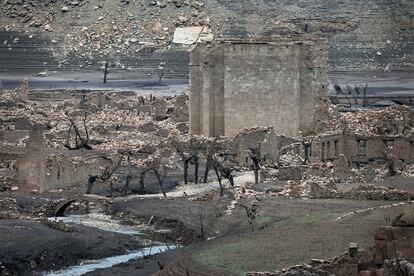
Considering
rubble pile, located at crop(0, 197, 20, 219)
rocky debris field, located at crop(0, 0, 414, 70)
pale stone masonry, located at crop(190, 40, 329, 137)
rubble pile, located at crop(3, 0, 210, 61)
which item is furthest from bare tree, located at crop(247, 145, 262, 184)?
rubble pile, located at crop(3, 0, 210, 61)

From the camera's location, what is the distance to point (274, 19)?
125188mm

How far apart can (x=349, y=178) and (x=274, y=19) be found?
82004 millimetres

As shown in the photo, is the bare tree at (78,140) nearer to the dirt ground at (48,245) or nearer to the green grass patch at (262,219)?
the dirt ground at (48,245)

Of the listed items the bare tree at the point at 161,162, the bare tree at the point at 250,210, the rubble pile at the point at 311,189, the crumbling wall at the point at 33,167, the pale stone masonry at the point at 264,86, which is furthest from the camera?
the pale stone masonry at the point at 264,86

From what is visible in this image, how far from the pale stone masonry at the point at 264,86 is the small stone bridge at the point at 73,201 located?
39.2ft

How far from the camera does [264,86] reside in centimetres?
5356

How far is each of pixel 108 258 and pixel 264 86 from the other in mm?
19445

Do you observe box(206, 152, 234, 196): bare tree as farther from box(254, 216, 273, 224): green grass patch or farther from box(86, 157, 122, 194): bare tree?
box(254, 216, 273, 224): green grass patch

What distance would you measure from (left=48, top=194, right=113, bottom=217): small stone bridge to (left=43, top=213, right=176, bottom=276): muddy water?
464 mm

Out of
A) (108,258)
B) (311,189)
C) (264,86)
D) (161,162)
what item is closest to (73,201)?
(311,189)

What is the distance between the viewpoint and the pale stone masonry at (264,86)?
5350 cm

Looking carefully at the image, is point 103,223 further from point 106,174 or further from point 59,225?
point 106,174

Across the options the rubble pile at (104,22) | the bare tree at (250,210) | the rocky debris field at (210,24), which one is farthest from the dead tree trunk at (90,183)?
the rubble pile at (104,22)

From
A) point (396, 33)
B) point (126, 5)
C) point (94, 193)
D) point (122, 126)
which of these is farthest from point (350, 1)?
point (94, 193)
